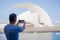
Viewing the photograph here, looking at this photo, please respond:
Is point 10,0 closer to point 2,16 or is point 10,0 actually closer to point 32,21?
point 2,16

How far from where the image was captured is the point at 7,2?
214 inches

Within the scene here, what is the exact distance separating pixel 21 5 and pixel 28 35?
192 cm

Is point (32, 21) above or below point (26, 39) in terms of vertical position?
above

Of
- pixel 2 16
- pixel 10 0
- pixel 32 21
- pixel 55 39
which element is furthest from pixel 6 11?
pixel 55 39

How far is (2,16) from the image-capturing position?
199 inches

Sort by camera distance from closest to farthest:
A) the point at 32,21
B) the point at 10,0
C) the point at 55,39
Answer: the point at 55,39 < the point at 32,21 < the point at 10,0

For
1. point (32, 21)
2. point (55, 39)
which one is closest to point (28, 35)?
point (55, 39)

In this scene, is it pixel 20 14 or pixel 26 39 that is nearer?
pixel 26 39

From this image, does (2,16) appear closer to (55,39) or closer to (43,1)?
(43,1)

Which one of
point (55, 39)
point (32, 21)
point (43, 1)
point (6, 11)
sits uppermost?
point (43, 1)

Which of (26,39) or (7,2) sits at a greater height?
(7,2)

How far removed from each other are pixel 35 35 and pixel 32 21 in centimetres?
90

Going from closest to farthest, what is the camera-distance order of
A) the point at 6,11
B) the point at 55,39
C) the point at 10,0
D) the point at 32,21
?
the point at 55,39 < the point at 32,21 < the point at 6,11 < the point at 10,0

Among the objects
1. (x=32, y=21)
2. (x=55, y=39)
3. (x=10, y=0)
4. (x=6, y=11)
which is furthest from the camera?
(x=10, y=0)
